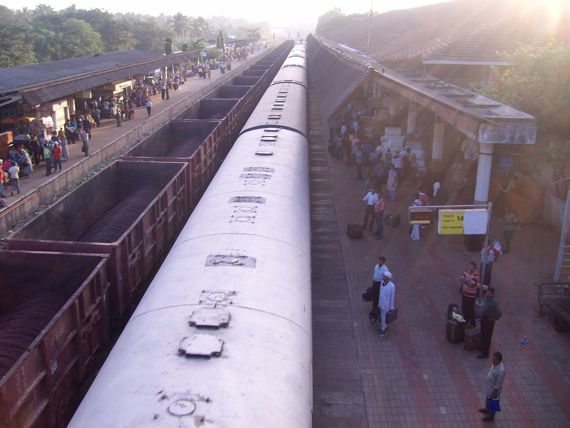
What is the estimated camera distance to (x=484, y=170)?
1530 cm

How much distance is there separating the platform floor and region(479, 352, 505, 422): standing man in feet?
0.84

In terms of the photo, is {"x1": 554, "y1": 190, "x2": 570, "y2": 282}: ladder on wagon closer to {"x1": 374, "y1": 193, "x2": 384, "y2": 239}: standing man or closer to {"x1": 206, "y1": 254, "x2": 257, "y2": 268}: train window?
{"x1": 374, "y1": 193, "x2": 384, "y2": 239}: standing man

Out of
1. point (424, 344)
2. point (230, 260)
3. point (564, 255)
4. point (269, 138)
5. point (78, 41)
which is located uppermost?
point (78, 41)

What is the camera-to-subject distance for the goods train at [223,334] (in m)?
5.37

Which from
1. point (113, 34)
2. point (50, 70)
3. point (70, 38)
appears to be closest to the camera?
point (50, 70)

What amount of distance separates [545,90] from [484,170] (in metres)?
3.34

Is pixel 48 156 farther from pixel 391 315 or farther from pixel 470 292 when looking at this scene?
pixel 470 292

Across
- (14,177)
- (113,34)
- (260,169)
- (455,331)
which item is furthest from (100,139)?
(113,34)

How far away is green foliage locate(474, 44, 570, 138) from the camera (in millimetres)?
15500

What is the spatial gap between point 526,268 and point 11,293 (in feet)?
41.8

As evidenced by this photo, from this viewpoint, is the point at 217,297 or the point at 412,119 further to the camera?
the point at 412,119

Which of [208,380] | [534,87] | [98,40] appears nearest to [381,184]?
[534,87]

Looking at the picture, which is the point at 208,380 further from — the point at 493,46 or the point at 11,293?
the point at 493,46

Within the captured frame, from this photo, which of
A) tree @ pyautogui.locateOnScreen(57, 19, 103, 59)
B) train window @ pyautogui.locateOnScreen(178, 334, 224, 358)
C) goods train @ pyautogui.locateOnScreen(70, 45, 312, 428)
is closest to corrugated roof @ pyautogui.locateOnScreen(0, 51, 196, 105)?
goods train @ pyautogui.locateOnScreen(70, 45, 312, 428)
